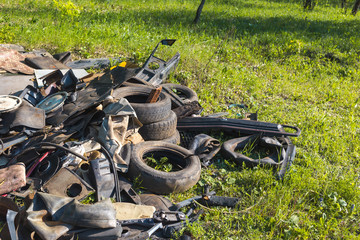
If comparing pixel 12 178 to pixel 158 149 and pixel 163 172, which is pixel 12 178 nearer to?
pixel 163 172

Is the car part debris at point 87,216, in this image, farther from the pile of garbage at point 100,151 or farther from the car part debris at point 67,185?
the car part debris at point 67,185

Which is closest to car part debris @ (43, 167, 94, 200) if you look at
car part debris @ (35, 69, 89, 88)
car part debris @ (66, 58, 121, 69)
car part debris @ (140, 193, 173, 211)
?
car part debris @ (140, 193, 173, 211)

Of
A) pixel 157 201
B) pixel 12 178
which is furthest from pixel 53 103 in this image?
pixel 157 201

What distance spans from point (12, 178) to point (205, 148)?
260cm

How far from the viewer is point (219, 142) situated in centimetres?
536

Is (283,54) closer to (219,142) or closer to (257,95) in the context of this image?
(257,95)

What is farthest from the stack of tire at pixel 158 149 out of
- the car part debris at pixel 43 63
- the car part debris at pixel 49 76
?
the car part debris at pixel 43 63

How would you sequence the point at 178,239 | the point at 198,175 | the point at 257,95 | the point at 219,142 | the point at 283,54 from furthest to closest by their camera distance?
the point at 283,54
the point at 257,95
the point at 219,142
the point at 198,175
the point at 178,239

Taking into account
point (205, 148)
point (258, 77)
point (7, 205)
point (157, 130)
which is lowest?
point (258, 77)

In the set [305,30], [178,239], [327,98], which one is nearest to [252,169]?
[178,239]

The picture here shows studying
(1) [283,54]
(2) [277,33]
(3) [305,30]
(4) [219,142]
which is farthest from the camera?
(3) [305,30]

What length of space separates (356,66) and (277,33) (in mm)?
2691

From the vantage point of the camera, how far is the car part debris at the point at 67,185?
11.7ft

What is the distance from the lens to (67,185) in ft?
12.0
